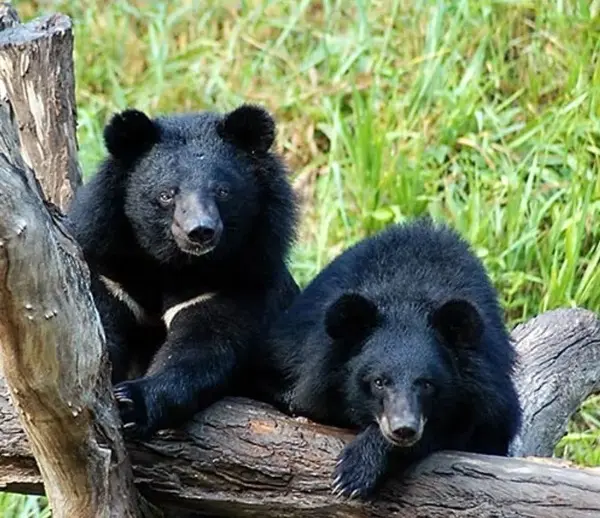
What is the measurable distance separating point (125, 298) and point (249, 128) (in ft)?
2.31

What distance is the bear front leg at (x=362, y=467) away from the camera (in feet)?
12.3

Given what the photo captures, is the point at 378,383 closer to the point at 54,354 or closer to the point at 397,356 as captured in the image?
the point at 397,356

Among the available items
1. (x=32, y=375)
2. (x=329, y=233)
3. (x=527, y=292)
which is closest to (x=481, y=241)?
(x=527, y=292)

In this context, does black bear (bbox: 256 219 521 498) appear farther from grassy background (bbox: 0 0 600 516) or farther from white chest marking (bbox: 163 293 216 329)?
grassy background (bbox: 0 0 600 516)

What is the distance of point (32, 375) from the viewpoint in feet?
10.6

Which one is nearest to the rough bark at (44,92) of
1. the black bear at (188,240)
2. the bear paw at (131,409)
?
the black bear at (188,240)

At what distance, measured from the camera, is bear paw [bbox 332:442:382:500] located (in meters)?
3.76

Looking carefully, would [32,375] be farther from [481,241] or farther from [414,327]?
[481,241]

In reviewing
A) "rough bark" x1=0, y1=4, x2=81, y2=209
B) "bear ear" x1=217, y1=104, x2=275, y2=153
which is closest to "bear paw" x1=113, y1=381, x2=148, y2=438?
"bear ear" x1=217, y1=104, x2=275, y2=153

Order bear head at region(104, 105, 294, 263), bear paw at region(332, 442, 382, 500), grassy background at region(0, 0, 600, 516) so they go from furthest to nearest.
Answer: grassy background at region(0, 0, 600, 516) < bear head at region(104, 105, 294, 263) < bear paw at region(332, 442, 382, 500)

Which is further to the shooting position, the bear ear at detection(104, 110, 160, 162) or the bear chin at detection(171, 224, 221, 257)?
the bear ear at detection(104, 110, 160, 162)

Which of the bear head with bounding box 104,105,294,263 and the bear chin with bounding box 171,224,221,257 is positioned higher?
the bear head with bounding box 104,105,294,263

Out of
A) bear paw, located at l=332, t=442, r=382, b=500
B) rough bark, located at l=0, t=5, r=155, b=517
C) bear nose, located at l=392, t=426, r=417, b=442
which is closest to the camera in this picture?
rough bark, located at l=0, t=5, r=155, b=517

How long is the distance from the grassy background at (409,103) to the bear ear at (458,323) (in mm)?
2205
